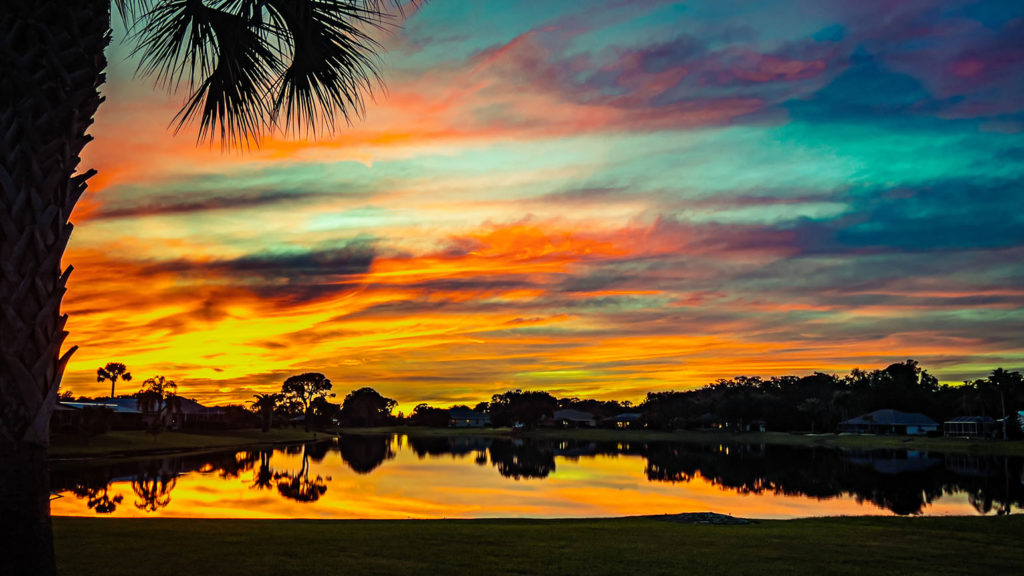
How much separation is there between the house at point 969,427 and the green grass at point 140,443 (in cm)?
8984

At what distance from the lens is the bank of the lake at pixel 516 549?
1251 centimetres

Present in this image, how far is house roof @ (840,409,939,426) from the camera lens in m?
112

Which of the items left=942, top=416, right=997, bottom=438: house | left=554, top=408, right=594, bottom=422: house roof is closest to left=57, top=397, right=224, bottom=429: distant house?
left=554, top=408, right=594, bottom=422: house roof

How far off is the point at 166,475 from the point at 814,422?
11112 centimetres

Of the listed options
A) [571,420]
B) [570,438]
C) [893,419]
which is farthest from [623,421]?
[893,419]

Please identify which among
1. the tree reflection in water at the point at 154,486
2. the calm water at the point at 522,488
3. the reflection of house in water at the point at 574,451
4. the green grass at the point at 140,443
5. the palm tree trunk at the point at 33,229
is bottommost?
the reflection of house in water at the point at 574,451

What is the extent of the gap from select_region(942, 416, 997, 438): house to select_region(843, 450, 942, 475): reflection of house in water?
83.3 feet

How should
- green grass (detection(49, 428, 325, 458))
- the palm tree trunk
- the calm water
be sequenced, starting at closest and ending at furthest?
the palm tree trunk
the calm water
green grass (detection(49, 428, 325, 458))

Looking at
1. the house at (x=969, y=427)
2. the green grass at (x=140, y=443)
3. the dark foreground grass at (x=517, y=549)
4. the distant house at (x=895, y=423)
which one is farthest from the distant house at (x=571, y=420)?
the dark foreground grass at (x=517, y=549)

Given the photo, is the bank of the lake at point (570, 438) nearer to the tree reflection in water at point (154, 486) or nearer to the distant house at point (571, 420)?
the tree reflection in water at point (154, 486)

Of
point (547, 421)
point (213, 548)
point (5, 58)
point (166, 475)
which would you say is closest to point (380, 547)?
point (213, 548)

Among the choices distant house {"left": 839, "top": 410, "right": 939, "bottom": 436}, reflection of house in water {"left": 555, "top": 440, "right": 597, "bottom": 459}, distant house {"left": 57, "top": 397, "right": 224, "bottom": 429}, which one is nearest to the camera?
reflection of house in water {"left": 555, "top": 440, "right": 597, "bottom": 459}

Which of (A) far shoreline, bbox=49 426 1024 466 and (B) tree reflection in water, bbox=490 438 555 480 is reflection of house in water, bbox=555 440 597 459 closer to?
(B) tree reflection in water, bbox=490 438 555 480

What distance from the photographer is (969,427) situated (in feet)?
365
